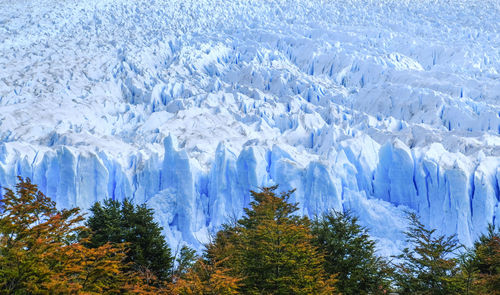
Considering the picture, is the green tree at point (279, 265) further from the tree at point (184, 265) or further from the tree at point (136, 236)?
the tree at point (136, 236)

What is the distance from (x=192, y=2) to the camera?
47625 mm

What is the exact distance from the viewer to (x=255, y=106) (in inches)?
1147

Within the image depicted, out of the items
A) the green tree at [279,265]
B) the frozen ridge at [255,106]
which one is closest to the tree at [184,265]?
the green tree at [279,265]

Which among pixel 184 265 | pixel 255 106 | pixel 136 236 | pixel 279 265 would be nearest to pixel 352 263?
pixel 279 265

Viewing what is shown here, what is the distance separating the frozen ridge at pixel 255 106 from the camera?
62.4 ft

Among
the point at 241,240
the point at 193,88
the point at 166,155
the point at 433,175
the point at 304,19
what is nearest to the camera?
the point at 241,240

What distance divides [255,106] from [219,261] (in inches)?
933

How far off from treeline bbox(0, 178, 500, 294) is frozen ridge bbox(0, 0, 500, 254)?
7895mm

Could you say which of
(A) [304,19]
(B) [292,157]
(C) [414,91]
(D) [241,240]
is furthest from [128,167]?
(A) [304,19]

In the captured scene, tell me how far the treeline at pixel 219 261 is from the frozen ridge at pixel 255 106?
25.9ft

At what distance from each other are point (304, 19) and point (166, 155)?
3031 cm

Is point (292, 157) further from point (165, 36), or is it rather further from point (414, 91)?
point (165, 36)

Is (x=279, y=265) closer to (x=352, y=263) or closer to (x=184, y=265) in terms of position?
(x=352, y=263)

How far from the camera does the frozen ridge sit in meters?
19.0
